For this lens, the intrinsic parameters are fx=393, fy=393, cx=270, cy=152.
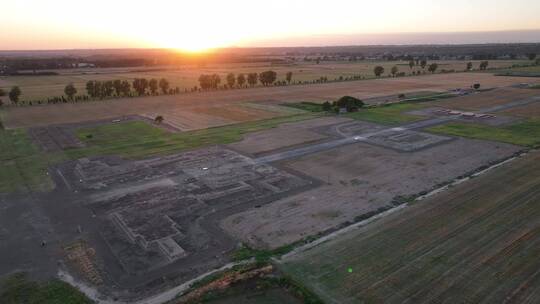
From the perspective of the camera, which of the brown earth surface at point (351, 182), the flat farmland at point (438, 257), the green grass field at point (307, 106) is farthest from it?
the green grass field at point (307, 106)

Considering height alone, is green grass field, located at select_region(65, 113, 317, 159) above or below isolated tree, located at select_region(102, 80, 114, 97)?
below

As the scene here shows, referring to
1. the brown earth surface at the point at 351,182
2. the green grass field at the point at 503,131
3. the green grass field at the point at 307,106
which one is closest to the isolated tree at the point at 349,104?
the green grass field at the point at 307,106

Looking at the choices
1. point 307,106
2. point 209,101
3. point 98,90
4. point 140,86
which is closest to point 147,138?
point 209,101

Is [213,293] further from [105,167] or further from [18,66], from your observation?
[18,66]

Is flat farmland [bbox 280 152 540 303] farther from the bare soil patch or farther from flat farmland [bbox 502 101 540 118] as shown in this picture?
flat farmland [bbox 502 101 540 118]

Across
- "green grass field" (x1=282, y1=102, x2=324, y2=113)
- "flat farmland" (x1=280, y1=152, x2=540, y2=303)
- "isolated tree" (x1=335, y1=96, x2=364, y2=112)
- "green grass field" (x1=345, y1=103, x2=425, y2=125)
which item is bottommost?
"flat farmland" (x1=280, y1=152, x2=540, y2=303)

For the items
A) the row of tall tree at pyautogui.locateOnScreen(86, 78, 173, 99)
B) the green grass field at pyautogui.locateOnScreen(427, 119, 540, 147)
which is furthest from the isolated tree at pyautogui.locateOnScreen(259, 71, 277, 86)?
the green grass field at pyautogui.locateOnScreen(427, 119, 540, 147)

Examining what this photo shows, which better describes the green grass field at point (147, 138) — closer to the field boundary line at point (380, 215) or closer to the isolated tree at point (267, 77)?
the field boundary line at point (380, 215)

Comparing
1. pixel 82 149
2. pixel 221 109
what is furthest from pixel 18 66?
pixel 82 149
